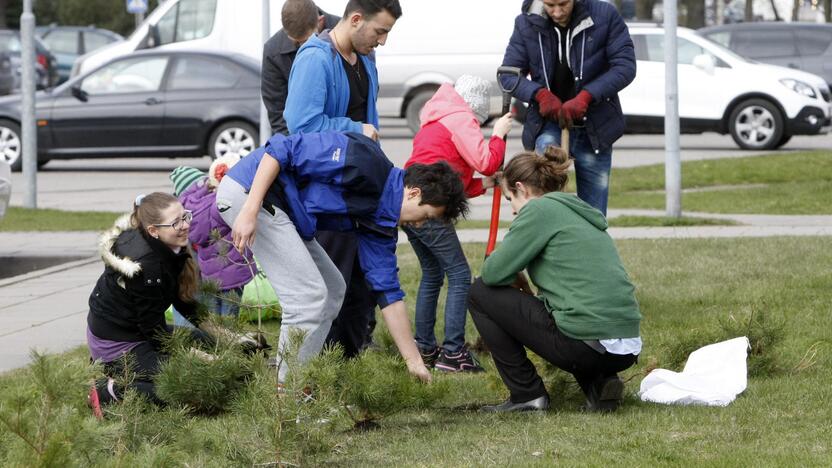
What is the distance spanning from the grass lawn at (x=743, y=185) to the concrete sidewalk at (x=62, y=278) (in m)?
0.64

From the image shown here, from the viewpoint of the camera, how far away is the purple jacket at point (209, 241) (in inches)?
282

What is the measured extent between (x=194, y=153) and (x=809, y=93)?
320 inches

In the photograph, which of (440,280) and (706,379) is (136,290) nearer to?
(440,280)

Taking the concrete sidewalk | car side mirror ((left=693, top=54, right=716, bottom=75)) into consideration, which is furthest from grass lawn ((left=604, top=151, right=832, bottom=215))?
car side mirror ((left=693, top=54, right=716, bottom=75))

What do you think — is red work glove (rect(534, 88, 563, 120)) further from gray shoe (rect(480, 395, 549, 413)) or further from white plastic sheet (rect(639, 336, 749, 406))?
gray shoe (rect(480, 395, 549, 413))

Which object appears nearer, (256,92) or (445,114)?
(445,114)

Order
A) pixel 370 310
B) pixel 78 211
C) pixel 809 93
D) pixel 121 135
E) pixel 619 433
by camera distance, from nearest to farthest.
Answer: pixel 619 433 → pixel 370 310 → pixel 78 211 → pixel 121 135 → pixel 809 93

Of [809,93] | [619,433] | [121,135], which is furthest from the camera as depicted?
[809,93]

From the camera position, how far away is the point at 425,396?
5.22 m

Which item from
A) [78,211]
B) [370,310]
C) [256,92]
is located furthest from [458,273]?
[256,92]

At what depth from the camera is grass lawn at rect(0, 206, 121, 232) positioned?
12.4 m

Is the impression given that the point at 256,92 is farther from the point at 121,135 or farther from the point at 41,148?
the point at 41,148

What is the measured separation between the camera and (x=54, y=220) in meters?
12.8

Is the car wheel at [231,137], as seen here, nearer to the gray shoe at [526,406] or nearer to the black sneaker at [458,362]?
the black sneaker at [458,362]
